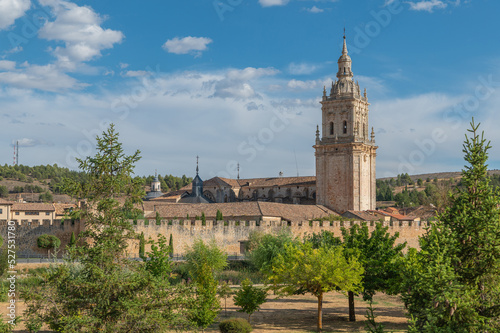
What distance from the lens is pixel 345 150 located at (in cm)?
7094

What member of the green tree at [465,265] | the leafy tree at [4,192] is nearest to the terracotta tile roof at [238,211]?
the green tree at [465,265]

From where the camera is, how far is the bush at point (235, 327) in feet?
72.6

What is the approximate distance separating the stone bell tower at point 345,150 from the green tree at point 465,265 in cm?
5604

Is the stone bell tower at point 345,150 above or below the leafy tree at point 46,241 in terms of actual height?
above

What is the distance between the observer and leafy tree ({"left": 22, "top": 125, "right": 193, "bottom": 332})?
14648 mm

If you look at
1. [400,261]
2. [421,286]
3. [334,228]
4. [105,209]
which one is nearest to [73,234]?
[334,228]

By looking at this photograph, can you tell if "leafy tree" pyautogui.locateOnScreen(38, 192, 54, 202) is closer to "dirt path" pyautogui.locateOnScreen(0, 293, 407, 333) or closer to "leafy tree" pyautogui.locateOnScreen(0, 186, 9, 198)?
"leafy tree" pyautogui.locateOnScreen(0, 186, 9, 198)

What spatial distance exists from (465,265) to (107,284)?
839cm

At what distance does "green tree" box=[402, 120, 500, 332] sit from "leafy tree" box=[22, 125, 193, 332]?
6.10m

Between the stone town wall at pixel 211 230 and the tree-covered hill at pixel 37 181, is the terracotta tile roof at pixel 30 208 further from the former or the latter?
the tree-covered hill at pixel 37 181

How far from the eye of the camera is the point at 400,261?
23.9 m

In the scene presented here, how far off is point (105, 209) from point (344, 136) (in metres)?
58.4

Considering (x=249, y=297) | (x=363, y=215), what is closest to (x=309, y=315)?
(x=249, y=297)

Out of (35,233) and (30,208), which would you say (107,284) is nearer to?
(35,233)
